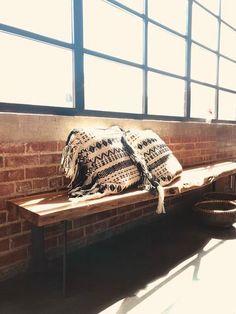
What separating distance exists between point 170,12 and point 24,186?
8.50 feet

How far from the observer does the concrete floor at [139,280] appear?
145cm

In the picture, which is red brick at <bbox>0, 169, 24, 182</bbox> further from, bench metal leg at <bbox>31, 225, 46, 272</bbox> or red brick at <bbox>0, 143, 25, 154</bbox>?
bench metal leg at <bbox>31, 225, 46, 272</bbox>

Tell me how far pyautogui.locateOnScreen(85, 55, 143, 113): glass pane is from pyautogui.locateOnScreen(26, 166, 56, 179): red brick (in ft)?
2.08

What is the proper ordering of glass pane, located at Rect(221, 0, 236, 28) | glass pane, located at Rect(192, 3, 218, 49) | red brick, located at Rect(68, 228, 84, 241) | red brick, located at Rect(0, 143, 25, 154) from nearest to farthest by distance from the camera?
red brick, located at Rect(0, 143, 25, 154) → red brick, located at Rect(68, 228, 84, 241) → glass pane, located at Rect(192, 3, 218, 49) → glass pane, located at Rect(221, 0, 236, 28)

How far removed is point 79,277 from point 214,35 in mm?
3727

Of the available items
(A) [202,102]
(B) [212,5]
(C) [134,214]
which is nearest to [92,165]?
(C) [134,214]

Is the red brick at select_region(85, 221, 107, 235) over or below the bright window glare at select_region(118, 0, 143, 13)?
below

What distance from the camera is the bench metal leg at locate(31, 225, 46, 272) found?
1751 mm

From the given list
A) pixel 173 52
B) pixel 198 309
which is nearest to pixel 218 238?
pixel 198 309

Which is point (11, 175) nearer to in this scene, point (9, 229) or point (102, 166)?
point (9, 229)

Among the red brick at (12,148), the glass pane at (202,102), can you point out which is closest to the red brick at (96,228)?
the red brick at (12,148)

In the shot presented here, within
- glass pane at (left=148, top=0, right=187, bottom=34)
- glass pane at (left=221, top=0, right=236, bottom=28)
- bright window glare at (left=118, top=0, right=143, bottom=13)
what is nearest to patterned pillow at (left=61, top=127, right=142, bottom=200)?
bright window glare at (left=118, top=0, right=143, bottom=13)

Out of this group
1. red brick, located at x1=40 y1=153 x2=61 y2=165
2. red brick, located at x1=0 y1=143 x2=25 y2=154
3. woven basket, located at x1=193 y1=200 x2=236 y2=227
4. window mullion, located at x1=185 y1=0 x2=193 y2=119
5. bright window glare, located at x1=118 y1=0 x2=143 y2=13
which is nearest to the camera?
red brick, located at x1=0 y1=143 x2=25 y2=154

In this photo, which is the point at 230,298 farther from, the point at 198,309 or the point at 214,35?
the point at 214,35
